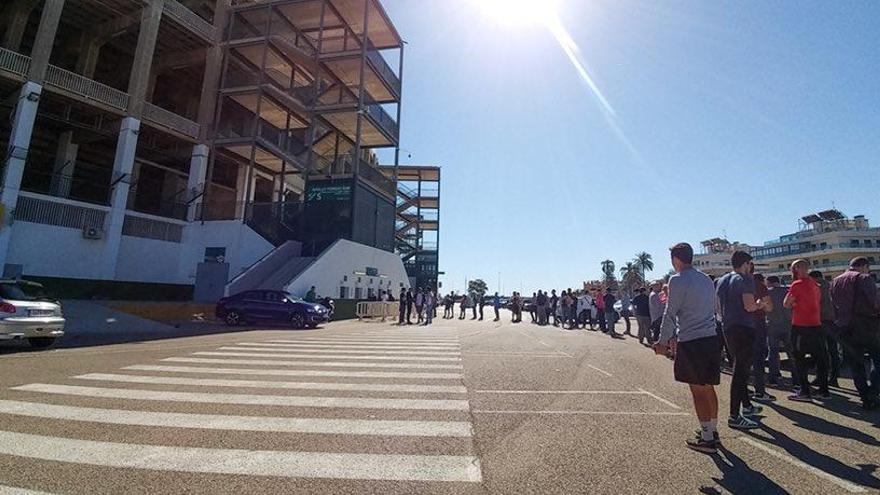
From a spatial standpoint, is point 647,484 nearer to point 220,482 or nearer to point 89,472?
point 220,482

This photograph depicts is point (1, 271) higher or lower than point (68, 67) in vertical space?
lower

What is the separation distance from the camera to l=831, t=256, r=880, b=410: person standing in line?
5918mm

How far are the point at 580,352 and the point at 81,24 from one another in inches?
1336

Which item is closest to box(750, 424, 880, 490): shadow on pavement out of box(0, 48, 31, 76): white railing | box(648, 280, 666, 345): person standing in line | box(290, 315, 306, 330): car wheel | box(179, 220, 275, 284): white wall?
box(648, 280, 666, 345): person standing in line

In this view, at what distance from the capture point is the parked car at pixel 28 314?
→ 985cm

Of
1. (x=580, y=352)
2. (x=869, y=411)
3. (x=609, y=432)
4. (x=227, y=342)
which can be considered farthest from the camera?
(x=227, y=342)

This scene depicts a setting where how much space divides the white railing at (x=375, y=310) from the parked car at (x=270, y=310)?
21.9ft

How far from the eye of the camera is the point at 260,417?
199 inches

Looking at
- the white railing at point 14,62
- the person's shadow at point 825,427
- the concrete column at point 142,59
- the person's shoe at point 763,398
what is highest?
the concrete column at point 142,59

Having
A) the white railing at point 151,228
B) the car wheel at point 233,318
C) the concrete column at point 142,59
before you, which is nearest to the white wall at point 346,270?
the car wheel at point 233,318

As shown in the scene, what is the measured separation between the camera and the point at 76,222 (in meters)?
23.5

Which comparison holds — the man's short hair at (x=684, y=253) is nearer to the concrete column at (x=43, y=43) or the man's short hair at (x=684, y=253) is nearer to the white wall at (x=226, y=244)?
the white wall at (x=226, y=244)

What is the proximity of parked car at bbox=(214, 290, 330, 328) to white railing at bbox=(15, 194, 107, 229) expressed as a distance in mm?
10669

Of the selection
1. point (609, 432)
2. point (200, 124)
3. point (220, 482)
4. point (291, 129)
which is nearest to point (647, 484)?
point (609, 432)
